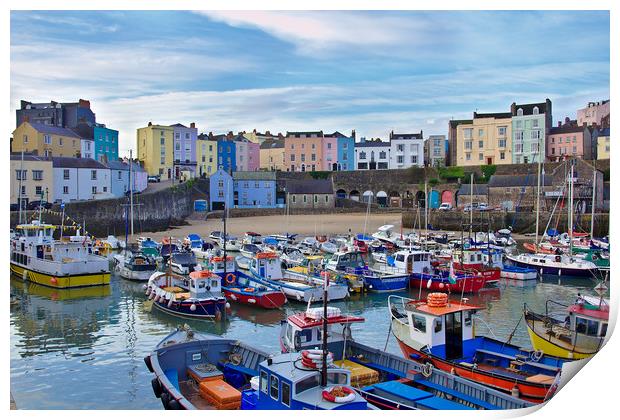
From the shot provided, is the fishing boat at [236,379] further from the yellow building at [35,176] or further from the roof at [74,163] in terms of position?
the roof at [74,163]

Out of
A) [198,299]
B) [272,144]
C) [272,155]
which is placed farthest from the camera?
[272,144]

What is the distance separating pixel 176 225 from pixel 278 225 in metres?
5.10

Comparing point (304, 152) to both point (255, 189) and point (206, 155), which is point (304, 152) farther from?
point (255, 189)

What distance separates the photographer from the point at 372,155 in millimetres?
45469

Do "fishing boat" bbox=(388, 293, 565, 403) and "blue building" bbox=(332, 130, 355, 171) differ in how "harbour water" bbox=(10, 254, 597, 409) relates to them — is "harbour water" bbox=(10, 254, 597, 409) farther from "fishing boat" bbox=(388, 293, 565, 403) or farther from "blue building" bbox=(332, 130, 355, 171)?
"blue building" bbox=(332, 130, 355, 171)

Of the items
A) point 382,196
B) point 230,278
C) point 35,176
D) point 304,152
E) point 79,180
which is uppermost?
point 304,152

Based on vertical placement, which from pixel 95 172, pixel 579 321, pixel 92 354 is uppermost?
pixel 95 172

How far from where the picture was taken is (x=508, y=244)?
24.4 metres

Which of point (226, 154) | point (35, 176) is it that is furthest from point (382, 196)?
point (35, 176)

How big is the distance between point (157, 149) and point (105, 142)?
4281 mm

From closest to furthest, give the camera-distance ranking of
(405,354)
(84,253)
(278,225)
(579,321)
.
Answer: (579,321)
(405,354)
(84,253)
(278,225)

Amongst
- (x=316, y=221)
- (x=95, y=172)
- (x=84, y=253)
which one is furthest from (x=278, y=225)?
(x=84, y=253)

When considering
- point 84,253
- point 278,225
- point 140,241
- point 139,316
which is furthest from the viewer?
point 278,225

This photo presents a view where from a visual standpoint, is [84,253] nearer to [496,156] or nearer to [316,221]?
[316,221]
